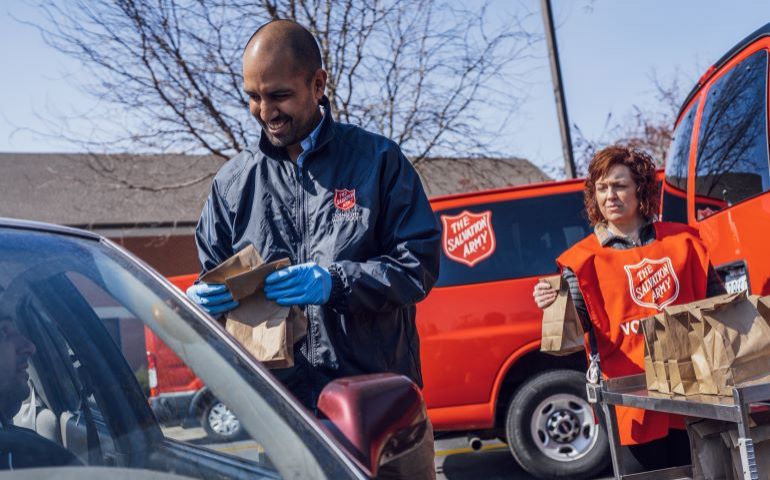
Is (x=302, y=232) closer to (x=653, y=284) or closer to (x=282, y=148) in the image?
(x=282, y=148)

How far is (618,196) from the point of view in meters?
3.57

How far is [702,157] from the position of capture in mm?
4840

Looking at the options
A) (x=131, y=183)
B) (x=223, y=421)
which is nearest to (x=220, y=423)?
(x=223, y=421)

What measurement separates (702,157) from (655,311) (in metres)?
1.81

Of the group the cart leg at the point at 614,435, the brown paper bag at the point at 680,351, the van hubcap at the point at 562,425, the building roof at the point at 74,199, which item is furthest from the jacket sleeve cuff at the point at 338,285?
the building roof at the point at 74,199

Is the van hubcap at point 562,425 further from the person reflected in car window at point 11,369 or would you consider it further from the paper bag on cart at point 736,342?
the person reflected in car window at point 11,369

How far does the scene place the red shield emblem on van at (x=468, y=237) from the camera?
236 inches

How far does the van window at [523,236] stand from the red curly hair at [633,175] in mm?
2199

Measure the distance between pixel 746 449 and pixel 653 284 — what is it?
Result: 3.04 ft

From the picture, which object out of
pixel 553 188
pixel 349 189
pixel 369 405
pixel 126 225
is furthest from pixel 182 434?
pixel 126 225

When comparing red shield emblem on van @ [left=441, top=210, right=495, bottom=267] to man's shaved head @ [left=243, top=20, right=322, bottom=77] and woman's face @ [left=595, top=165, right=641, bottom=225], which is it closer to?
woman's face @ [left=595, top=165, right=641, bottom=225]

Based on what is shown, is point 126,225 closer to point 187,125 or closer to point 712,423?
point 187,125

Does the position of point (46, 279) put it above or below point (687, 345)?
above

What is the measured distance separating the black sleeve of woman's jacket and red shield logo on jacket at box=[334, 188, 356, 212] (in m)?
0.10
